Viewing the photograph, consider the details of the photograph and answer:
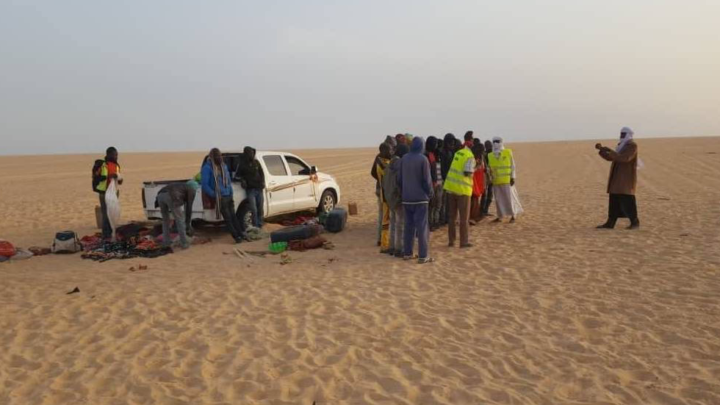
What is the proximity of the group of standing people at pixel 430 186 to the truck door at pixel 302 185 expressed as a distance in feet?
9.50

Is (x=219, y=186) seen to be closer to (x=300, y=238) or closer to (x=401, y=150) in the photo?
(x=300, y=238)

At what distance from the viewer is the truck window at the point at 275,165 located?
1177 cm

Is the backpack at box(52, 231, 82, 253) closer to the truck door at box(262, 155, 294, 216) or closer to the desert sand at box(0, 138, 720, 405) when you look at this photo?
the desert sand at box(0, 138, 720, 405)

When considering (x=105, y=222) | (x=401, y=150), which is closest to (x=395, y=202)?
(x=401, y=150)

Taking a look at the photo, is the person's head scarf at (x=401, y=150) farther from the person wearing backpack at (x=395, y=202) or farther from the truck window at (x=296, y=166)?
the truck window at (x=296, y=166)

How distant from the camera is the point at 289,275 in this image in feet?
26.0

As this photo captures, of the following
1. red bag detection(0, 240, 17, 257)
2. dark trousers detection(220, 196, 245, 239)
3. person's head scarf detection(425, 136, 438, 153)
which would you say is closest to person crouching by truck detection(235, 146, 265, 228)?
dark trousers detection(220, 196, 245, 239)

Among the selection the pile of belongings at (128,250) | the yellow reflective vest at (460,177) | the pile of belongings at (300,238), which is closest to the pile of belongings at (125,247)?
the pile of belongings at (128,250)

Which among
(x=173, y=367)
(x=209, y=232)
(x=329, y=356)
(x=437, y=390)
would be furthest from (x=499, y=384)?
(x=209, y=232)

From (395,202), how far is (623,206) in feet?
15.7

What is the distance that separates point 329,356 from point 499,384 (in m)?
1.51

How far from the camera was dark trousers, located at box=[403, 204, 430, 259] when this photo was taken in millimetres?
8484

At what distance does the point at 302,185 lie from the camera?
12438 mm

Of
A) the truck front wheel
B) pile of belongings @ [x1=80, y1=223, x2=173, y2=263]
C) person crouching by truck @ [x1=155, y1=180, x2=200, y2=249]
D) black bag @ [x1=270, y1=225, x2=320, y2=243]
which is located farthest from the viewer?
the truck front wheel
